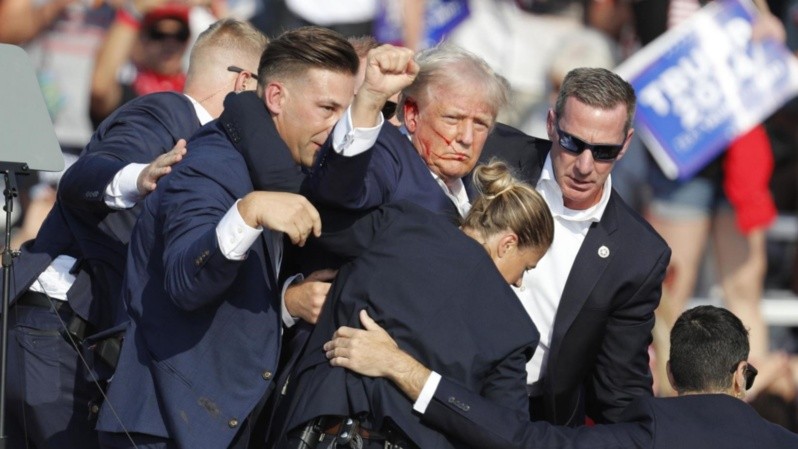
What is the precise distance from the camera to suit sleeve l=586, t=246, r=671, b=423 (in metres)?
4.26

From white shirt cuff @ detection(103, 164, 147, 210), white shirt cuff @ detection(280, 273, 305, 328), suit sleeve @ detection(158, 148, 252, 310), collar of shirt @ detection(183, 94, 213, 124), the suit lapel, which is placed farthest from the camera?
collar of shirt @ detection(183, 94, 213, 124)

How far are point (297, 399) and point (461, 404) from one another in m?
0.43

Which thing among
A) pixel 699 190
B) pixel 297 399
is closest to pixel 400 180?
pixel 297 399

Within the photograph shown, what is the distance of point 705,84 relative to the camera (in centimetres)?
744

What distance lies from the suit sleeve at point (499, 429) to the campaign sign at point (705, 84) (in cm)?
396

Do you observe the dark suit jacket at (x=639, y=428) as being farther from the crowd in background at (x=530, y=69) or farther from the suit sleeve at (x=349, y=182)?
the crowd in background at (x=530, y=69)

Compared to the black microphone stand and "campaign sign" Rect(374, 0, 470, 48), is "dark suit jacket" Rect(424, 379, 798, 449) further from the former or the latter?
"campaign sign" Rect(374, 0, 470, 48)

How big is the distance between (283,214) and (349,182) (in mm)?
289

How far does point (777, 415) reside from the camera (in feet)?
24.1

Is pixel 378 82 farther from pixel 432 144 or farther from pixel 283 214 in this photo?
pixel 432 144

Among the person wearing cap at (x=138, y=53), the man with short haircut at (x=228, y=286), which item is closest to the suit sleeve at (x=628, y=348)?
the man with short haircut at (x=228, y=286)

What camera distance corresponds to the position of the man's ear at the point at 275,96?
3564 millimetres

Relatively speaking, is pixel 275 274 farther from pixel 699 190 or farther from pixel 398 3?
pixel 699 190

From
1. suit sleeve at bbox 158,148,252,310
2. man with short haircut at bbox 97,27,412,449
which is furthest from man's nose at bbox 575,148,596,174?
suit sleeve at bbox 158,148,252,310
